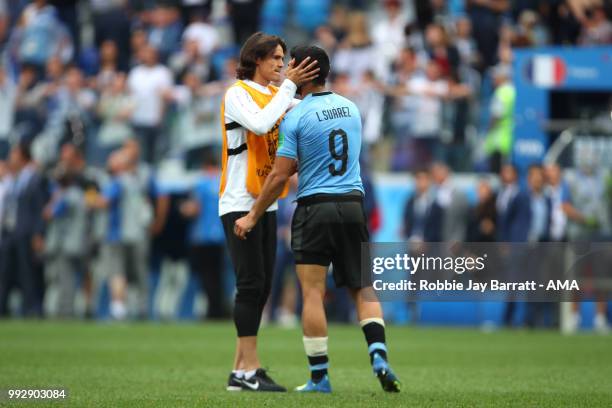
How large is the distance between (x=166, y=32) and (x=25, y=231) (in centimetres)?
498

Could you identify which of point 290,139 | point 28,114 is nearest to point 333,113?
point 290,139

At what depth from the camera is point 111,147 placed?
22.8 meters

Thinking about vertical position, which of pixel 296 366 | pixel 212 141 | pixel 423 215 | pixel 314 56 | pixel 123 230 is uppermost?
pixel 314 56

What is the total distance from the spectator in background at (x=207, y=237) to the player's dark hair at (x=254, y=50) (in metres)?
11.9

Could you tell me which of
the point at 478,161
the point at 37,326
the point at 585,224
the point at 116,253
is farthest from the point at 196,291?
the point at 585,224

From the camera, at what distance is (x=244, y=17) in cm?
2439

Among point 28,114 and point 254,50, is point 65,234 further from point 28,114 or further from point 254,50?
point 254,50

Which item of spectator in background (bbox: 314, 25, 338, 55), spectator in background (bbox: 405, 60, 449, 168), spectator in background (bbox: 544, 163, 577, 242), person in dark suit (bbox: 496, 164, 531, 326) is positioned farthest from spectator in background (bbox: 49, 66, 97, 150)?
spectator in background (bbox: 544, 163, 577, 242)

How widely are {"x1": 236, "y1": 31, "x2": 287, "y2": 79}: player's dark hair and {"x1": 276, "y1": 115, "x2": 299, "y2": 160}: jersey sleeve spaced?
70 centimetres

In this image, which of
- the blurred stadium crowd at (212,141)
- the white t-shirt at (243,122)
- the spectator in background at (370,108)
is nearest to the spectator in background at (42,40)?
the blurred stadium crowd at (212,141)

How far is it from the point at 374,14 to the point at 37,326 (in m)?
9.88

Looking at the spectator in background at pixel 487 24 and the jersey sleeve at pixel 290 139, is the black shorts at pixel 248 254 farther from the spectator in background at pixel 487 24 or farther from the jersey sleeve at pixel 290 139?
the spectator in background at pixel 487 24

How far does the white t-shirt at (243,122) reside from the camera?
30.4 ft

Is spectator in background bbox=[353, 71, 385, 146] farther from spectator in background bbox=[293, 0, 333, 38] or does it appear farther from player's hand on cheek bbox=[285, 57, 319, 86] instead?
player's hand on cheek bbox=[285, 57, 319, 86]
